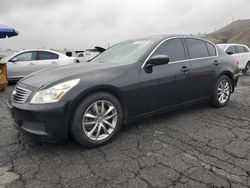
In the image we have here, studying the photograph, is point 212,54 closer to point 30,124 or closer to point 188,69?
point 188,69

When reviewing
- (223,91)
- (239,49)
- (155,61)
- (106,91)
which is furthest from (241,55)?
(106,91)

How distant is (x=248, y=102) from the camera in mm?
5844

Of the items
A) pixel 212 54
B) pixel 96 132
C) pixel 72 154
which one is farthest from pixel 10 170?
pixel 212 54

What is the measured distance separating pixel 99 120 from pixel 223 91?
10.3 feet

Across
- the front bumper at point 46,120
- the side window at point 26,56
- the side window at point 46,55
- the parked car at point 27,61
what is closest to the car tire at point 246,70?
the parked car at point 27,61

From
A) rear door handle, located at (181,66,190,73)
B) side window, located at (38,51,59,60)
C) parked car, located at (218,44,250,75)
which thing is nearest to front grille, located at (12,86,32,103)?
rear door handle, located at (181,66,190,73)

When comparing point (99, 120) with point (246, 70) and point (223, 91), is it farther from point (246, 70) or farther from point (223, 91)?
point (246, 70)

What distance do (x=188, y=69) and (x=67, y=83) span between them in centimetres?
226

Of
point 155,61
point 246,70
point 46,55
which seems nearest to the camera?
point 155,61

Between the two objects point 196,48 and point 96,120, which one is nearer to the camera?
point 96,120

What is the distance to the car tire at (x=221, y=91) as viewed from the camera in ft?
16.6

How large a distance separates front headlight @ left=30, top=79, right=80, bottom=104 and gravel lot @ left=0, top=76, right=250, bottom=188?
0.73 meters

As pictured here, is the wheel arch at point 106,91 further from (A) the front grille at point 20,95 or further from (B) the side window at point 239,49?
(B) the side window at point 239,49

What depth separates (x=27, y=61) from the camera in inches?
385
